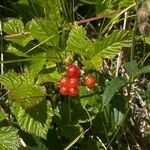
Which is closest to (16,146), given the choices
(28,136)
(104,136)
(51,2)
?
(28,136)

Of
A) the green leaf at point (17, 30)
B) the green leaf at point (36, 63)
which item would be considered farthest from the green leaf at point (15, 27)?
the green leaf at point (36, 63)

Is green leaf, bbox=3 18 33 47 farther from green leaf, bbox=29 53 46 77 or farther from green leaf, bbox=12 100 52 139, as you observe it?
green leaf, bbox=12 100 52 139

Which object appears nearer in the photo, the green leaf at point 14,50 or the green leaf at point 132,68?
the green leaf at point 132,68

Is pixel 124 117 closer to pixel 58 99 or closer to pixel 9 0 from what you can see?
pixel 58 99

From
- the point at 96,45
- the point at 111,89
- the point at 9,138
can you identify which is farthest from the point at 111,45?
the point at 9,138

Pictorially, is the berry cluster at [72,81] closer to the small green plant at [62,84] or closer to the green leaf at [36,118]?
the small green plant at [62,84]

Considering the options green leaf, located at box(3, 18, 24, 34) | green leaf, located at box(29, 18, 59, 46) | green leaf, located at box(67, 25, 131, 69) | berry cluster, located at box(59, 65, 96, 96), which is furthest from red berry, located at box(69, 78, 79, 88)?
green leaf, located at box(3, 18, 24, 34)

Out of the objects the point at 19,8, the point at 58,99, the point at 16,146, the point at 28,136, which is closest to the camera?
the point at 16,146
